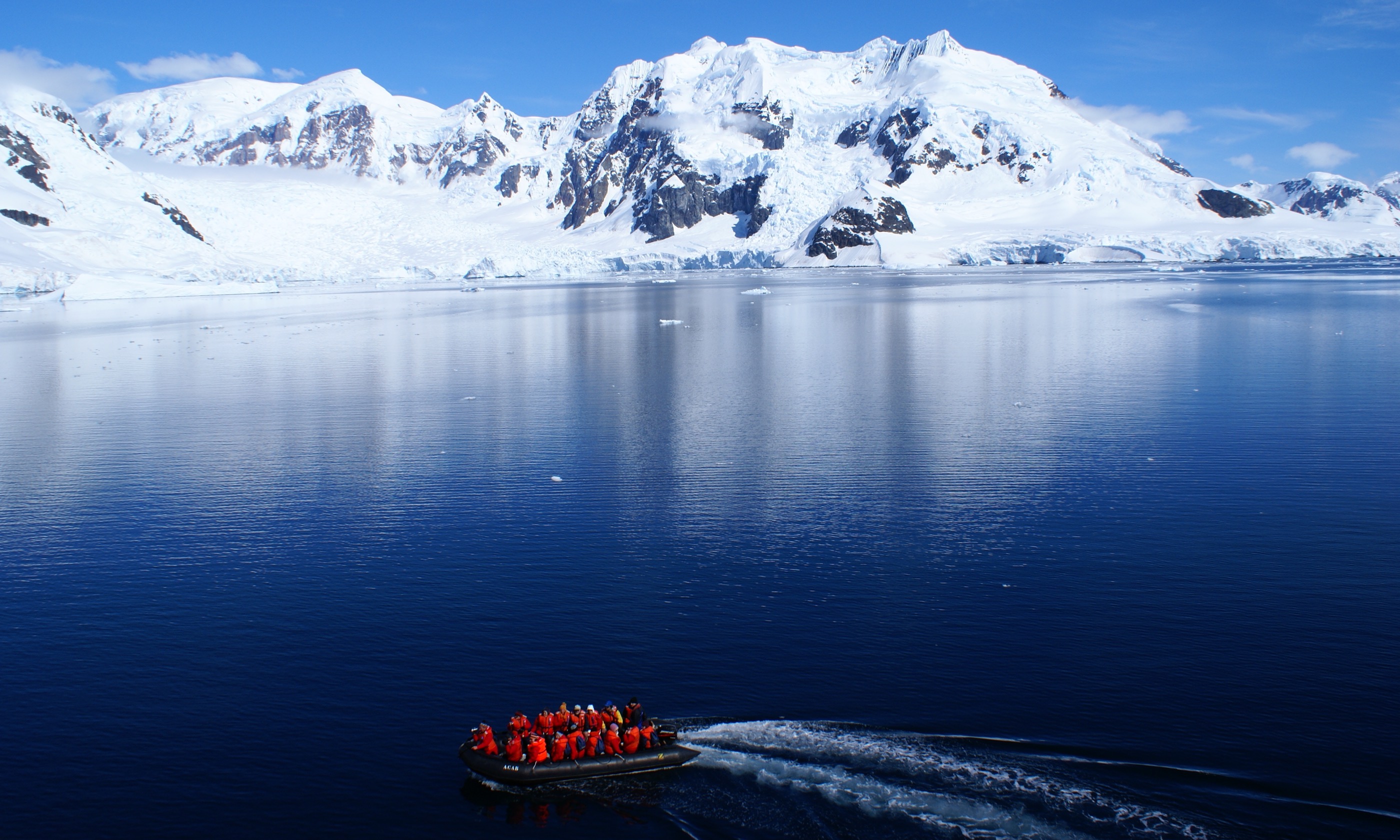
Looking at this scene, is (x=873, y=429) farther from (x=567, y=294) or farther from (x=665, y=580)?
(x=567, y=294)

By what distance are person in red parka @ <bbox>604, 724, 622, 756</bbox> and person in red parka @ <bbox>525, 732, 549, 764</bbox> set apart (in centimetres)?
97

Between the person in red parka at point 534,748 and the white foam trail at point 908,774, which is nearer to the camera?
the white foam trail at point 908,774

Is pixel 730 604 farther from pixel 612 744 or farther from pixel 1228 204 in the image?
pixel 1228 204

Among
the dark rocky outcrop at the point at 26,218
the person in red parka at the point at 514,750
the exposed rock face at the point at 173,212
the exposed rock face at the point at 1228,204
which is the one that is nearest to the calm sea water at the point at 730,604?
the person in red parka at the point at 514,750

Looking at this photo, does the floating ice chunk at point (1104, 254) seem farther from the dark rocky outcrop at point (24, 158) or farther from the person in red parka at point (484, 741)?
the person in red parka at point (484, 741)

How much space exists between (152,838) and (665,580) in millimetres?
11358

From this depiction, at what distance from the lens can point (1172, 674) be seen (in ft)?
58.6

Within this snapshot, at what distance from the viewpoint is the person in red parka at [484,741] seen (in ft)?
51.1

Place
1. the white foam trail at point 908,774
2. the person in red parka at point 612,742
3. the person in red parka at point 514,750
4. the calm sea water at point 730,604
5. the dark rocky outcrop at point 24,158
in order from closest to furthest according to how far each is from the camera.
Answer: the white foam trail at point 908,774 < the calm sea water at point 730,604 < the person in red parka at point 514,750 < the person in red parka at point 612,742 < the dark rocky outcrop at point 24,158

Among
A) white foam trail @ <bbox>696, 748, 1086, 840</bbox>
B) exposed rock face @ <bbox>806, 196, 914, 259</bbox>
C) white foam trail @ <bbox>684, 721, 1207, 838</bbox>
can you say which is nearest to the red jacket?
white foam trail @ <bbox>684, 721, 1207, 838</bbox>

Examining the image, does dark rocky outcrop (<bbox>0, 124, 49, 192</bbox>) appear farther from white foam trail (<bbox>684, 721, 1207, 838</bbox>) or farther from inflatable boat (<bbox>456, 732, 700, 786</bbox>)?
white foam trail (<bbox>684, 721, 1207, 838</bbox>)

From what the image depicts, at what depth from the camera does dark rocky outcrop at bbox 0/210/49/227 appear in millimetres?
133875

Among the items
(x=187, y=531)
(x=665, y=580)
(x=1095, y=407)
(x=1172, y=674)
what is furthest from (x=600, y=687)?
(x=1095, y=407)

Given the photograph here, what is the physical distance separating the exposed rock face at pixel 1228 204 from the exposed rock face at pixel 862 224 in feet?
178
